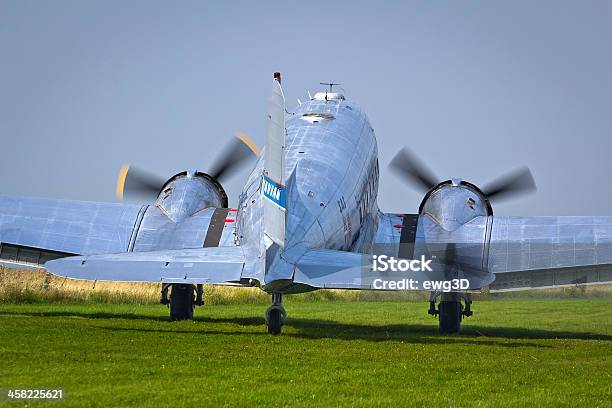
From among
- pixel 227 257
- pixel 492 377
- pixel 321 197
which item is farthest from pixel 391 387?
pixel 321 197

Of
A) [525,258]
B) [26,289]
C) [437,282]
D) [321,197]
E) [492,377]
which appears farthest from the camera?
[26,289]

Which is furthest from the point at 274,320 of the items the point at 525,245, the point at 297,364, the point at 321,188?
the point at 525,245

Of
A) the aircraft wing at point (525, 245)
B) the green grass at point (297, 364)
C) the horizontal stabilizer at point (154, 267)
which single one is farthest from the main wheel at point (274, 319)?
the aircraft wing at point (525, 245)

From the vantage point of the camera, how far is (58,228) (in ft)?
93.2

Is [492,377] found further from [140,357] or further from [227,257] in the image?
[227,257]

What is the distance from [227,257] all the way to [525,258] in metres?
9.22

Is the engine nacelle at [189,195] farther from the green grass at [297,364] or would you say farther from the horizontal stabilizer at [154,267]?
the horizontal stabilizer at [154,267]

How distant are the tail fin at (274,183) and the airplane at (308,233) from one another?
0.8 inches

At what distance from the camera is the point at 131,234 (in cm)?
2942

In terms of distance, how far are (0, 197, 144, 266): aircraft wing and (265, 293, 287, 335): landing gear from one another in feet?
29.0

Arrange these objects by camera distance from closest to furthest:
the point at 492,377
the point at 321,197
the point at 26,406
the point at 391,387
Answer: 1. the point at 26,406
2. the point at 391,387
3. the point at 492,377
4. the point at 321,197

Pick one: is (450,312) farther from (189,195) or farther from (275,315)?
(189,195)

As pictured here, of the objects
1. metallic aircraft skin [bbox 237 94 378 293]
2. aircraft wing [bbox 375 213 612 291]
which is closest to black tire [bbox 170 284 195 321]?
metallic aircraft skin [bbox 237 94 378 293]

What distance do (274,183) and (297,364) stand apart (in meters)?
5.54
